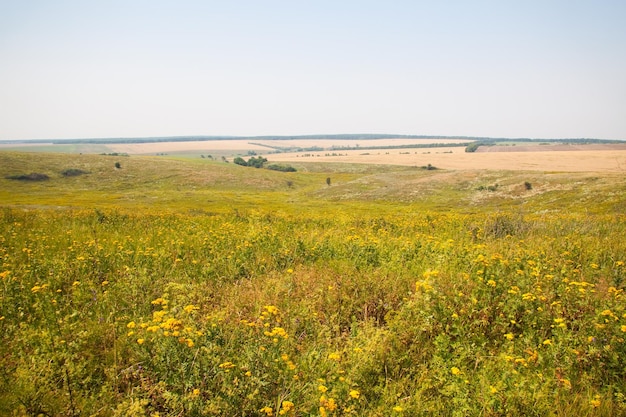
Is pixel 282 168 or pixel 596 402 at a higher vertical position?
→ pixel 282 168

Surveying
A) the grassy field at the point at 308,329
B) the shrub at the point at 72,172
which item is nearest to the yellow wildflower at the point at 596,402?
the grassy field at the point at 308,329

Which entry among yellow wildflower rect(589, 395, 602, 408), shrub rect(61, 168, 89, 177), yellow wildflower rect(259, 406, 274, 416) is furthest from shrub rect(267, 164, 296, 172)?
yellow wildflower rect(589, 395, 602, 408)

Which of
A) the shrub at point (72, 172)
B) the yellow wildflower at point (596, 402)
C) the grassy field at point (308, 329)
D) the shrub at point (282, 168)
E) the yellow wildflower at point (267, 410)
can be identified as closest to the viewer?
the yellow wildflower at point (267, 410)

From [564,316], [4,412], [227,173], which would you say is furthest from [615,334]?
[227,173]

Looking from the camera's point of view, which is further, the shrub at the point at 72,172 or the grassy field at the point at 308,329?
the shrub at the point at 72,172

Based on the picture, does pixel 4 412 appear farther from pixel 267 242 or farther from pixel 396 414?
pixel 267 242

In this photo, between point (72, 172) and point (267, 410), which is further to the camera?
point (72, 172)

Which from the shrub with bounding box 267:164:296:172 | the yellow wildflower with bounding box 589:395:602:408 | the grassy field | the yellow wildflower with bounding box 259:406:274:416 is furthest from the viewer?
the shrub with bounding box 267:164:296:172

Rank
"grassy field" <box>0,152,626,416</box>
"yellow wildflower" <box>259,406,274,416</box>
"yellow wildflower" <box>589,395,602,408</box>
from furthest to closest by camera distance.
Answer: "grassy field" <box>0,152,626,416</box>
"yellow wildflower" <box>589,395,602,408</box>
"yellow wildflower" <box>259,406,274,416</box>

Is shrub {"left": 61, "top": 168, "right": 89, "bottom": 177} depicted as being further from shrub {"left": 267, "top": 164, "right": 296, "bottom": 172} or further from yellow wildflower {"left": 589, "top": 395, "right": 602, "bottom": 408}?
yellow wildflower {"left": 589, "top": 395, "right": 602, "bottom": 408}

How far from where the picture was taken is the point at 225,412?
12.2 feet

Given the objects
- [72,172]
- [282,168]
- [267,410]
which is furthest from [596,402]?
[282,168]

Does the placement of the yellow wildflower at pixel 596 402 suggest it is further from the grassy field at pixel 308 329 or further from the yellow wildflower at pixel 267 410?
the yellow wildflower at pixel 267 410

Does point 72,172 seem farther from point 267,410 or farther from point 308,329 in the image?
point 267,410
